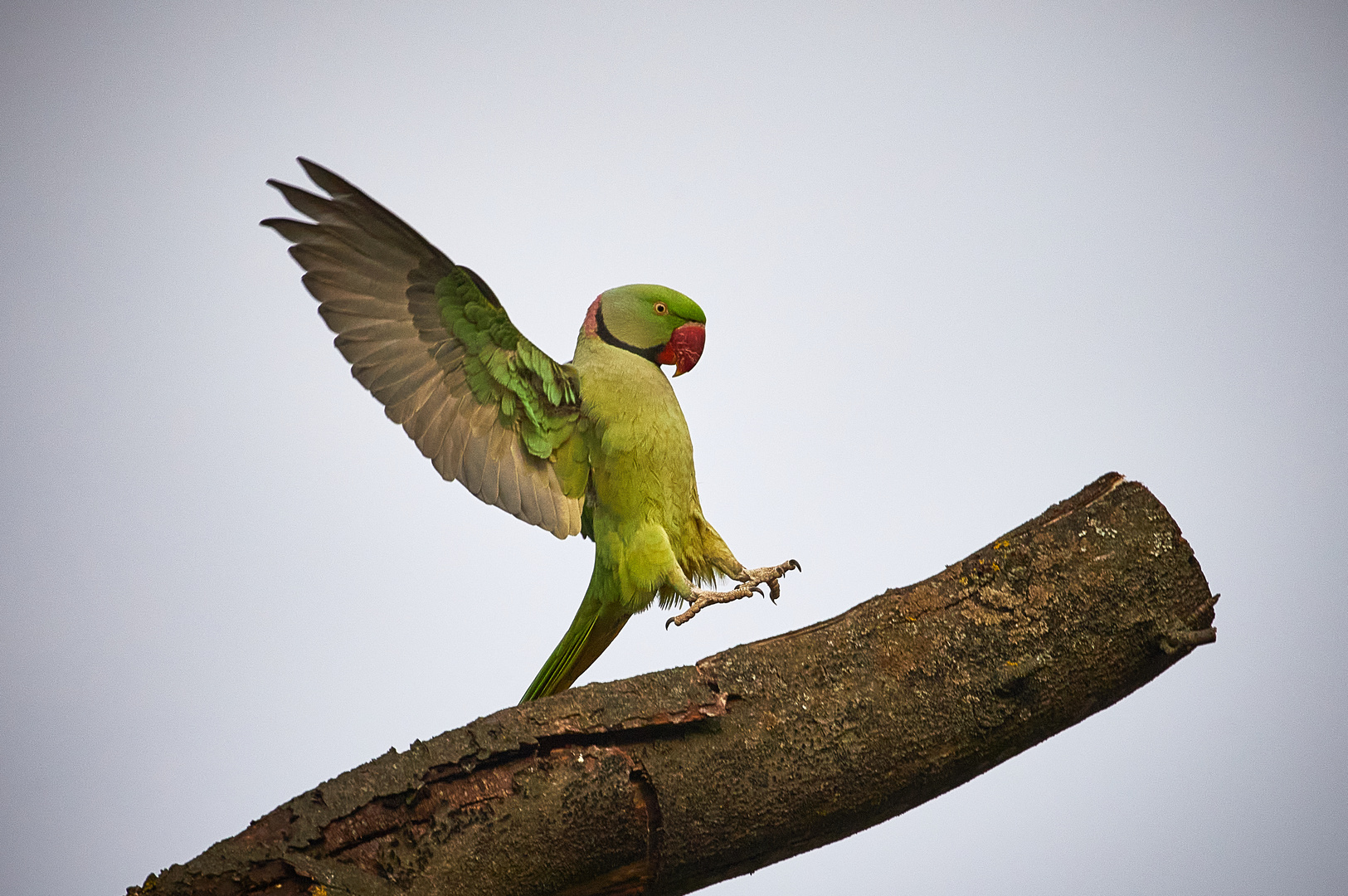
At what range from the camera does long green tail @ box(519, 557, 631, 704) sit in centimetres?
311

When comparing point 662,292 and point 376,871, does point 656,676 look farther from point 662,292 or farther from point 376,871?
point 662,292

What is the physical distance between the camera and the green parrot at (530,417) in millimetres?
2939

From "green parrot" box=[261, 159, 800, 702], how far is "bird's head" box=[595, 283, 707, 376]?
124 mm

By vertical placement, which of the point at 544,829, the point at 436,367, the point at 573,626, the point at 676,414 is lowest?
the point at 544,829

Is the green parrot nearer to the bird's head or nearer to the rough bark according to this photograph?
the bird's head

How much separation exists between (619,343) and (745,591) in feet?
3.39

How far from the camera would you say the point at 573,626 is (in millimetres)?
3180

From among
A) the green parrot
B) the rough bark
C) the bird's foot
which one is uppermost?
the green parrot

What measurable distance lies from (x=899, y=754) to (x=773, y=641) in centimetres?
40

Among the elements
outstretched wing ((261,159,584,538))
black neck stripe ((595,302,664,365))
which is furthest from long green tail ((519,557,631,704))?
black neck stripe ((595,302,664,365))

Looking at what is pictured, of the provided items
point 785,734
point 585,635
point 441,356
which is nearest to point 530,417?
point 441,356

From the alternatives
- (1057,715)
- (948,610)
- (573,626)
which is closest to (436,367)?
(573,626)

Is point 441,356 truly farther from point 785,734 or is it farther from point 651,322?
point 785,734

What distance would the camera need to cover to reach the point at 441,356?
3.05m
